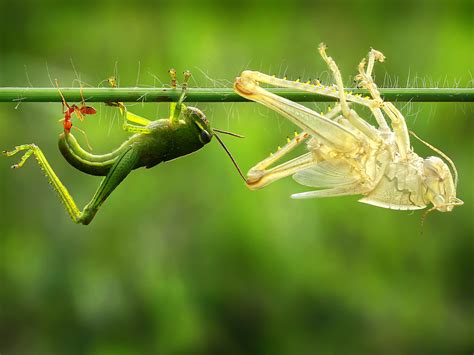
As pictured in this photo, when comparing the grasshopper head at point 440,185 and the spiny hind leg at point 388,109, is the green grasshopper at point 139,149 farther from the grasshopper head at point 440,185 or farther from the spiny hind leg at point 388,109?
the grasshopper head at point 440,185

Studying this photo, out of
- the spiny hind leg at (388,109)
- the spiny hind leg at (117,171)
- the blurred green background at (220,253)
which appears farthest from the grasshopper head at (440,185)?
the blurred green background at (220,253)

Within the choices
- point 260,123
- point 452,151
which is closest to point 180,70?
point 260,123

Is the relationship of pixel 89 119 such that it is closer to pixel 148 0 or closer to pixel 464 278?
pixel 148 0

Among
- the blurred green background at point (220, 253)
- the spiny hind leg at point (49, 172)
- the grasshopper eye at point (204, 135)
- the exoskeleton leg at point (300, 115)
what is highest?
the exoskeleton leg at point (300, 115)

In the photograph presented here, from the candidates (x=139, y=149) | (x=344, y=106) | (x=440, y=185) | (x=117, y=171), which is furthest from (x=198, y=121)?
(x=440, y=185)

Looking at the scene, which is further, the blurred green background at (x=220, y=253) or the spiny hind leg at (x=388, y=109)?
the blurred green background at (x=220, y=253)

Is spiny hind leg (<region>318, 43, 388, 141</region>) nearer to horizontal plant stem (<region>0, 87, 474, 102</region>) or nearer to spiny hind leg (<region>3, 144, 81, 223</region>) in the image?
horizontal plant stem (<region>0, 87, 474, 102</region>)

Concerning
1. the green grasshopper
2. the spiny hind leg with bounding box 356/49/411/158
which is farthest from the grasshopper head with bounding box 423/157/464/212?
the green grasshopper
